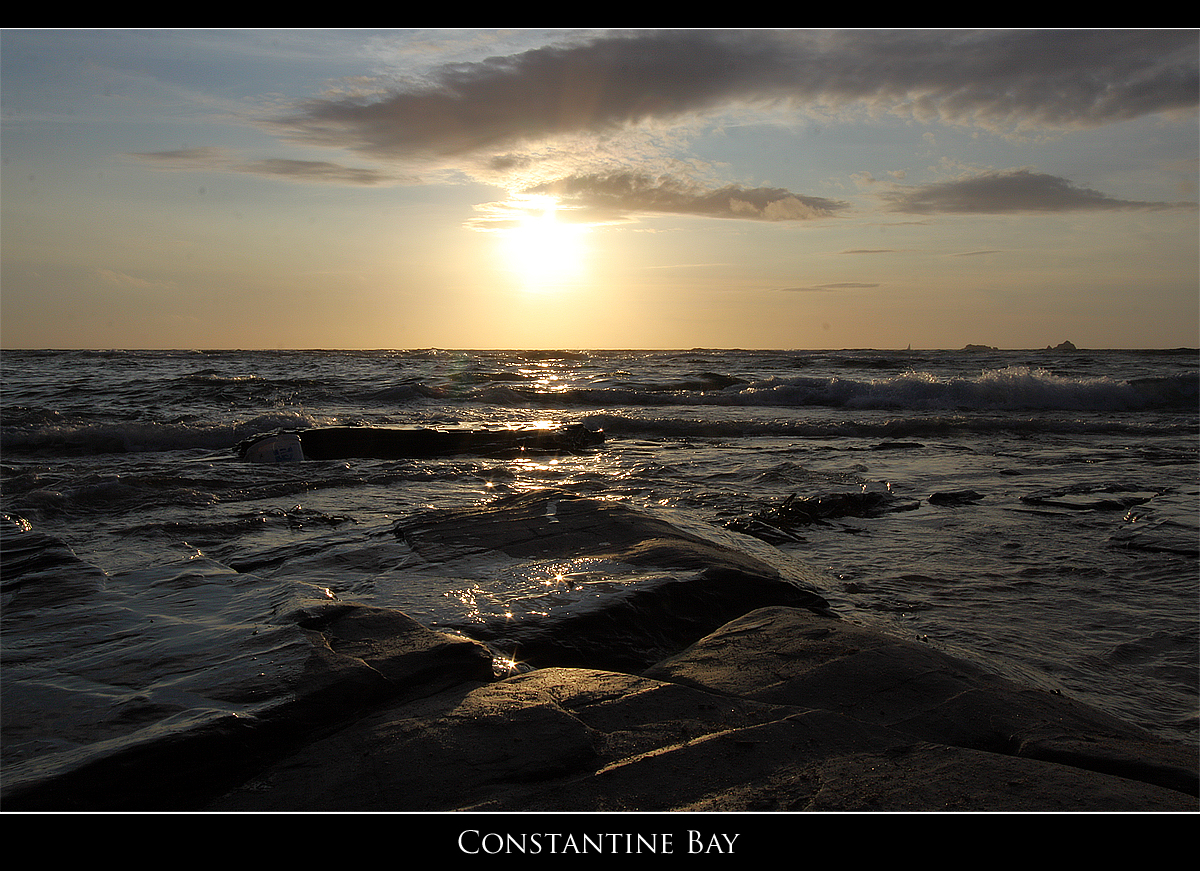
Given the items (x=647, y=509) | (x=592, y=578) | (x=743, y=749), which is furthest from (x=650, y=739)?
(x=647, y=509)

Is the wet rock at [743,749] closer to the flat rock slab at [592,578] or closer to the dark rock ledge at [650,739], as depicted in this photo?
the dark rock ledge at [650,739]

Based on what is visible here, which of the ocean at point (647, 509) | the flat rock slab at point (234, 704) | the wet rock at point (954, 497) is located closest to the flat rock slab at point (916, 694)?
the ocean at point (647, 509)

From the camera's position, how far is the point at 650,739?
75.2 inches

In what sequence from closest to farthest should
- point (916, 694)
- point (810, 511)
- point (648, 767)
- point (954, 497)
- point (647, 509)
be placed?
point (648, 767)
point (916, 694)
point (647, 509)
point (810, 511)
point (954, 497)

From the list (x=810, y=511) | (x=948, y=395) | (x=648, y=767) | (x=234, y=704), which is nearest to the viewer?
(x=648, y=767)

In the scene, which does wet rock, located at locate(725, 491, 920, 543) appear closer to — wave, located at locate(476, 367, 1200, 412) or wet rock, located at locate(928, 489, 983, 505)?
wet rock, located at locate(928, 489, 983, 505)

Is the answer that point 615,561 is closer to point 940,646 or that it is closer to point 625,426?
point 940,646

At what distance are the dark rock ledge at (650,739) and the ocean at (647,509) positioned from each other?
0.26 metres

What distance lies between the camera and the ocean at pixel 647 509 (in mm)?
2535

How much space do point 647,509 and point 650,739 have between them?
9.91 feet

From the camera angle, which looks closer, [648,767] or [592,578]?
[648,767]

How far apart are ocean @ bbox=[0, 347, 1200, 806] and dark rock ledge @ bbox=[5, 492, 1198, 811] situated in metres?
0.26

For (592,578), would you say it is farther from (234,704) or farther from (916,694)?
(234,704)

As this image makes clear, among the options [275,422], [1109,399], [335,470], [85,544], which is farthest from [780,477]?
[1109,399]
